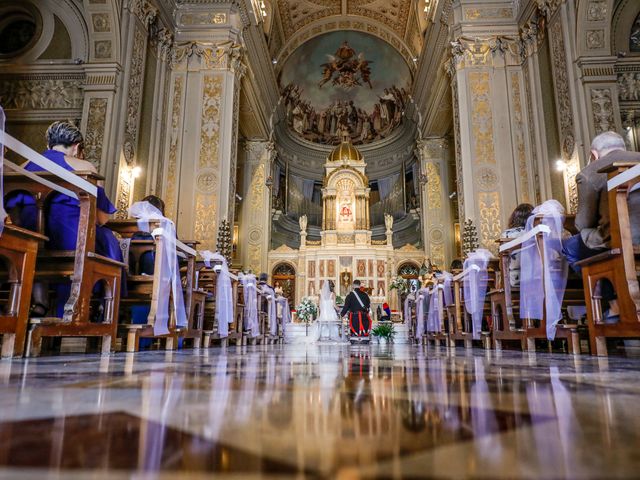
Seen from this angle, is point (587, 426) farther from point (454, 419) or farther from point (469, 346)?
point (469, 346)

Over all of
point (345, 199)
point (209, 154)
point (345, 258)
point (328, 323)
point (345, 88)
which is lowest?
point (328, 323)

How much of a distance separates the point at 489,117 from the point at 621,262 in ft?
24.2

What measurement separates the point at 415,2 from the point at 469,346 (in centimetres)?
1319

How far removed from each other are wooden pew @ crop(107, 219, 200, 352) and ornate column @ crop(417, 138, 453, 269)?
10875mm

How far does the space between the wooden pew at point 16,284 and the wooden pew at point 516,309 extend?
10.9 feet

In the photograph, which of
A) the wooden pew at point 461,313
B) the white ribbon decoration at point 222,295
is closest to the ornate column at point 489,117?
the wooden pew at point 461,313

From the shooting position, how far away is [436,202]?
47.8 feet

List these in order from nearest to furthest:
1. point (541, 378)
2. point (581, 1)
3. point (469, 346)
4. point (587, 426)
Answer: point (587, 426) < point (541, 378) < point (469, 346) < point (581, 1)

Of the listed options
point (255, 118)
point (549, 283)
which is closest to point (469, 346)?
point (549, 283)

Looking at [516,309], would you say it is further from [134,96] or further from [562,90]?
[134,96]

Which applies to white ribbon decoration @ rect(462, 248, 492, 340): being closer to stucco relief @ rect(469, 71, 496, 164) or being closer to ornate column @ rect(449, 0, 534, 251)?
ornate column @ rect(449, 0, 534, 251)

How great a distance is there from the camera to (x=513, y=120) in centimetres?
898

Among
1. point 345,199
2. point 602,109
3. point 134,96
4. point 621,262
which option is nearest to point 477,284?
point 621,262

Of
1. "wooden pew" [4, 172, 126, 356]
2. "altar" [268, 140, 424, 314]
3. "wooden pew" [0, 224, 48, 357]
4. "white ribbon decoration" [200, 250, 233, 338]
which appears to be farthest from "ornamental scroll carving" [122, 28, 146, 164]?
"altar" [268, 140, 424, 314]
